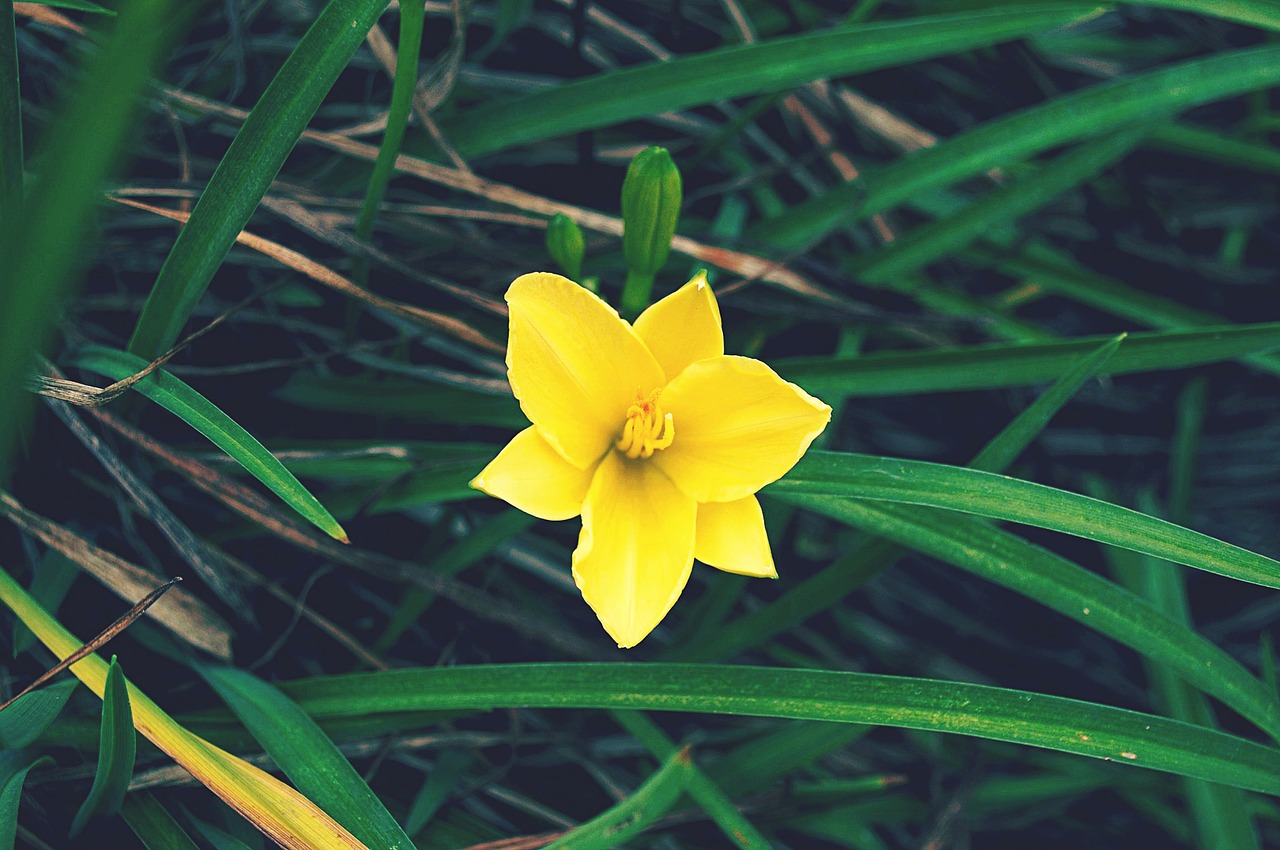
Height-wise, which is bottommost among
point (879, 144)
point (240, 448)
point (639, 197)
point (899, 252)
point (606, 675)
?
point (606, 675)

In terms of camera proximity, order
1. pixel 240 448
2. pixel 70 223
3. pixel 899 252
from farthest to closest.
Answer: pixel 899 252
pixel 240 448
pixel 70 223

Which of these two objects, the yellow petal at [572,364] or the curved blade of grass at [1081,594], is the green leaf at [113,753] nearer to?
the yellow petal at [572,364]

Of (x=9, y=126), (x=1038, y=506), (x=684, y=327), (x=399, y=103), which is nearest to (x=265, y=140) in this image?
(x=399, y=103)

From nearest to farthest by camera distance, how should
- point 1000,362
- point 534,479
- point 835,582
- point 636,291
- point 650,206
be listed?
point 534,479 → point 650,206 → point 636,291 → point 835,582 → point 1000,362

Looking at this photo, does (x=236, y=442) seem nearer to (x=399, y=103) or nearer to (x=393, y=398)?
(x=393, y=398)

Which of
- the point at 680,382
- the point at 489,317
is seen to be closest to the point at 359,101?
the point at 489,317

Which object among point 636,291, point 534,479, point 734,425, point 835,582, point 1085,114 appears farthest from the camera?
point 1085,114

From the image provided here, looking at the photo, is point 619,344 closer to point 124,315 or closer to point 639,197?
point 639,197

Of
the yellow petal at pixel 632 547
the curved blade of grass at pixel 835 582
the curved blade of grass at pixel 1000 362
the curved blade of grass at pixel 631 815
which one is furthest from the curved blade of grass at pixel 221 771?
the curved blade of grass at pixel 1000 362
